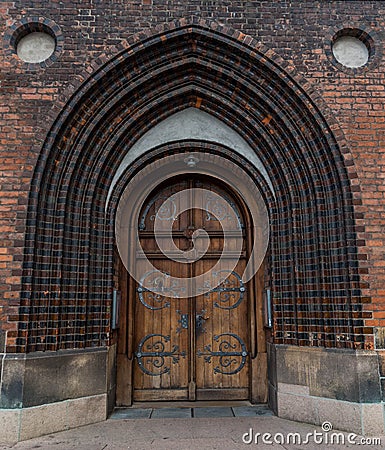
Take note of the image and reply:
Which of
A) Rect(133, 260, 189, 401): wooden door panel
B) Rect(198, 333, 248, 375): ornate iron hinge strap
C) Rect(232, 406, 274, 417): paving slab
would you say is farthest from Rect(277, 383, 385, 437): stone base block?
Rect(133, 260, 189, 401): wooden door panel

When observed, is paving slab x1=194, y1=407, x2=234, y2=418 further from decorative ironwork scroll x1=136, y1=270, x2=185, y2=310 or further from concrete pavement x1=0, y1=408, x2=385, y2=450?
decorative ironwork scroll x1=136, y1=270, x2=185, y2=310

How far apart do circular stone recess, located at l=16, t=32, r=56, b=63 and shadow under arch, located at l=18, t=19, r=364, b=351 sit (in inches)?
27.6

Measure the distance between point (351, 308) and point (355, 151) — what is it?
1.85 m

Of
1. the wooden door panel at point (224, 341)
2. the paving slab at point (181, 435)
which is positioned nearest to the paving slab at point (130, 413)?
the paving slab at point (181, 435)

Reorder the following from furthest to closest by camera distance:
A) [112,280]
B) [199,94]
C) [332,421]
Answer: [199,94] → [112,280] → [332,421]

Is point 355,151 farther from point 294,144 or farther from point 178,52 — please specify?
point 178,52

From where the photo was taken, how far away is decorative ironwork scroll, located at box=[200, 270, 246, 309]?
5.71 metres

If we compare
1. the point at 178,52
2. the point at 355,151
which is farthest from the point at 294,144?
the point at 178,52

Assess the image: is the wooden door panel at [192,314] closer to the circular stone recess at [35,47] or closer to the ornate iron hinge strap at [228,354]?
the ornate iron hinge strap at [228,354]

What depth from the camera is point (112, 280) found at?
5.19 metres

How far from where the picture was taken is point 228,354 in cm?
559

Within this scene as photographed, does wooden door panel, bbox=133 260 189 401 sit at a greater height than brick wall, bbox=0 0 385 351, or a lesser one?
lesser

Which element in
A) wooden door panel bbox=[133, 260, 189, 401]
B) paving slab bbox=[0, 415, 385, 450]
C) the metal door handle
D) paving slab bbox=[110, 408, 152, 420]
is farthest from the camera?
the metal door handle

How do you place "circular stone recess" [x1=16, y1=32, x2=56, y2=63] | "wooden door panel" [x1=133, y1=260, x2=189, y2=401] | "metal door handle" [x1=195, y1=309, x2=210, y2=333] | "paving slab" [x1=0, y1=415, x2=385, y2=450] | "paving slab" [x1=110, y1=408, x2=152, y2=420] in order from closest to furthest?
1. "paving slab" [x1=0, y1=415, x2=385, y2=450]
2. "paving slab" [x1=110, y1=408, x2=152, y2=420]
3. "circular stone recess" [x1=16, y1=32, x2=56, y2=63]
4. "wooden door panel" [x1=133, y1=260, x2=189, y2=401]
5. "metal door handle" [x1=195, y1=309, x2=210, y2=333]
